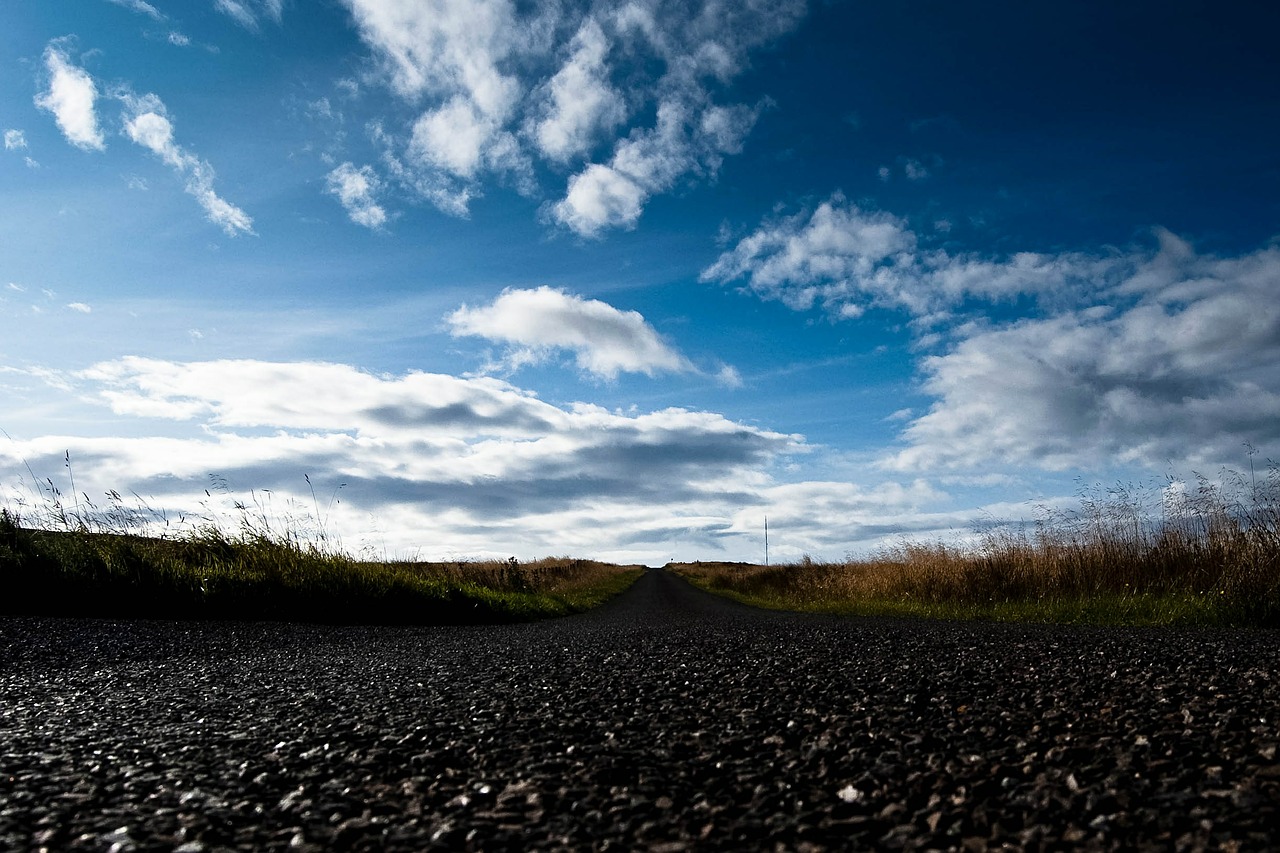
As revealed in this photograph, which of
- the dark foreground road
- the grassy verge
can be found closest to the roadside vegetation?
the grassy verge

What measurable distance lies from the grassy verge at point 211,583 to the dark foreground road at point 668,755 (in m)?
7.73

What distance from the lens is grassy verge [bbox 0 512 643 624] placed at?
14.2 m

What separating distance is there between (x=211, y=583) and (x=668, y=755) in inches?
543

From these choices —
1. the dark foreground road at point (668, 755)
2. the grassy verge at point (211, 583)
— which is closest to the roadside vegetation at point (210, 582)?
the grassy verge at point (211, 583)

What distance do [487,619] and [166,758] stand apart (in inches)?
527

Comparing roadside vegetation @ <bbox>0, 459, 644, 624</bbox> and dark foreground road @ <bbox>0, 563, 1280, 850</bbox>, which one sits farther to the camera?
roadside vegetation @ <bbox>0, 459, 644, 624</bbox>

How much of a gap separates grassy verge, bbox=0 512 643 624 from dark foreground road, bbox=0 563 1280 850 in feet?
25.4

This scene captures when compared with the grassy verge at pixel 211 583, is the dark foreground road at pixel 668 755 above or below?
below

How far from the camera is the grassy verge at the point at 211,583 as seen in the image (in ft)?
46.4

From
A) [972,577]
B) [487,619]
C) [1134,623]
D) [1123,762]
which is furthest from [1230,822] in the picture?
[972,577]

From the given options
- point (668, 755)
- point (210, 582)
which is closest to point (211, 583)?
point (210, 582)

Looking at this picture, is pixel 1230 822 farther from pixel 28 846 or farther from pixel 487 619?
pixel 487 619

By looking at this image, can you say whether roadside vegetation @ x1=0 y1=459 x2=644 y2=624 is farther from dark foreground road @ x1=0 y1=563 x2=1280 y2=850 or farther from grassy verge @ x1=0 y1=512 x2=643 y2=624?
dark foreground road @ x1=0 y1=563 x2=1280 y2=850

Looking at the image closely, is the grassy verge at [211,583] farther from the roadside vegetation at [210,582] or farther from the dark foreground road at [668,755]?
the dark foreground road at [668,755]
